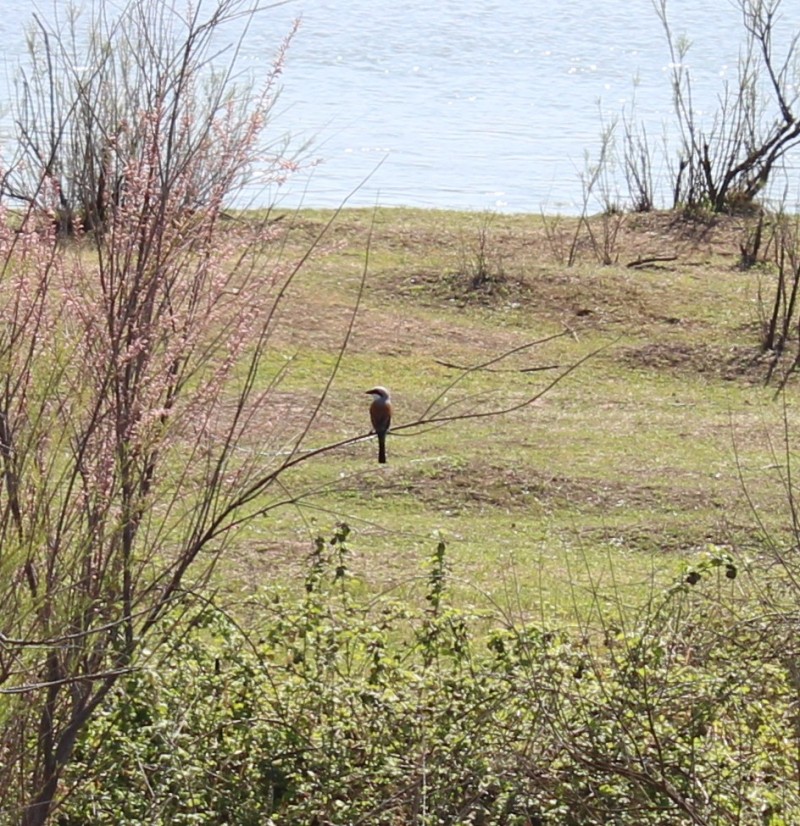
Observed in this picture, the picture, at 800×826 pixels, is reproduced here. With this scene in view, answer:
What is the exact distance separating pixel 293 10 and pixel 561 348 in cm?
2395

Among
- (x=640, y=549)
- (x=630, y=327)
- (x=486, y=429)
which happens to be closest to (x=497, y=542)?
(x=640, y=549)

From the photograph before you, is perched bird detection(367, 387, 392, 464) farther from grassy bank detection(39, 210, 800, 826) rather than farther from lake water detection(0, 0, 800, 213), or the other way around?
lake water detection(0, 0, 800, 213)

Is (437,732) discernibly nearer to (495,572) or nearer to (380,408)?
(495,572)

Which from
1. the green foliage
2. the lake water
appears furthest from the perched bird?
the lake water

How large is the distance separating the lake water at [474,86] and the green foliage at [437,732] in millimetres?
15880

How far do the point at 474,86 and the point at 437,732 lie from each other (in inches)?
1233

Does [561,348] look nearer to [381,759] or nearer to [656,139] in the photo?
[381,759]

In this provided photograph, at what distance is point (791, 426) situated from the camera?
575 inches

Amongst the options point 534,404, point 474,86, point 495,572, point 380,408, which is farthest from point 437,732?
point 474,86

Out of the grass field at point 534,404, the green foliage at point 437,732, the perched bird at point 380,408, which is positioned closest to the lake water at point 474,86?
the grass field at point 534,404

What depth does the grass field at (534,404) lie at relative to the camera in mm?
10266

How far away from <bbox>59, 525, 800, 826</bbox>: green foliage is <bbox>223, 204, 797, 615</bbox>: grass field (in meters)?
0.42

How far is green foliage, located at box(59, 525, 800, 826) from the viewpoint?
5176mm

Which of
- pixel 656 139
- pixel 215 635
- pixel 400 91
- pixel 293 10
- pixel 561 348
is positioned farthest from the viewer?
pixel 293 10
